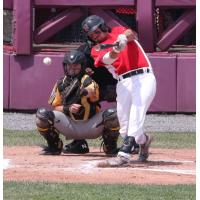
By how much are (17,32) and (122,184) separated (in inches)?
312

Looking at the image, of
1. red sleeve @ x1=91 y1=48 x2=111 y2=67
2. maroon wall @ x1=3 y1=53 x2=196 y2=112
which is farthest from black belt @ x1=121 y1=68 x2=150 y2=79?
maroon wall @ x1=3 y1=53 x2=196 y2=112

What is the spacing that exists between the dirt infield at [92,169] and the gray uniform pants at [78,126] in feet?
0.92

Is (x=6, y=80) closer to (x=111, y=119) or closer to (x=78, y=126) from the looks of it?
(x=78, y=126)

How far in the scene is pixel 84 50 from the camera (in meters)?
9.66

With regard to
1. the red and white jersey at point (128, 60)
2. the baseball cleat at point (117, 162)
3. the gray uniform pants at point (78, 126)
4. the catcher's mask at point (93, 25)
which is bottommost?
the baseball cleat at point (117, 162)

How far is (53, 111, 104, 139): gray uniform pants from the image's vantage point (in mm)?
9438

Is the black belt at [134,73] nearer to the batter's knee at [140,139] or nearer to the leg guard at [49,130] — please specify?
the batter's knee at [140,139]

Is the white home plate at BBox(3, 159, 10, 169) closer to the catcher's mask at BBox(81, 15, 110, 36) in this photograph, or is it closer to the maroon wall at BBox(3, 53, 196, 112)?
the catcher's mask at BBox(81, 15, 110, 36)

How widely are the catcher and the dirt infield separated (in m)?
0.27

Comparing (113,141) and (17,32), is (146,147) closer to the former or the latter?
(113,141)

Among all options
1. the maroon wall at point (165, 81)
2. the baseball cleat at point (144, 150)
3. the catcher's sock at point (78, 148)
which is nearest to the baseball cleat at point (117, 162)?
the baseball cleat at point (144, 150)

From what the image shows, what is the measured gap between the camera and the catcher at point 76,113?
9258mm

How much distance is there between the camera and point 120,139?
469 inches

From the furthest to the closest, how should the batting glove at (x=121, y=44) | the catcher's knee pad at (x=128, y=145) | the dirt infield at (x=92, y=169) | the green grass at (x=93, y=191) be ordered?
the catcher's knee pad at (x=128, y=145), the batting glove at (x=121, y=44), the dirt infield at (x=92, y=169), the green grass at (x=93, y=191)
